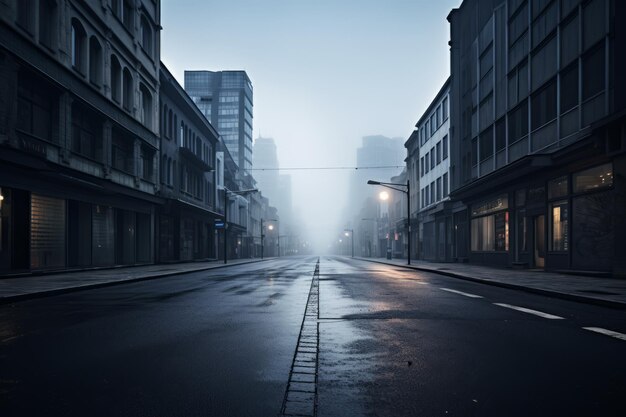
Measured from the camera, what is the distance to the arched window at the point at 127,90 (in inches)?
1187

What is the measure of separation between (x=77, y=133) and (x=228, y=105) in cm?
9211

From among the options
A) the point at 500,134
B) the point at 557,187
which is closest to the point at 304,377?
the point at 557,187

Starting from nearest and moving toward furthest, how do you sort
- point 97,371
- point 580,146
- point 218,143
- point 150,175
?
point 97,371, point 580,146, point 150,175, point 218,143

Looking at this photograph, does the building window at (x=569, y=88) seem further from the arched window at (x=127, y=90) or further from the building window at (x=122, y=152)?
the arched window at (x=127, y=90)

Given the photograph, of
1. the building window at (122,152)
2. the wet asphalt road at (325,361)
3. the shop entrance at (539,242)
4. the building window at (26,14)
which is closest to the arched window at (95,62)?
the building window at (122,152)

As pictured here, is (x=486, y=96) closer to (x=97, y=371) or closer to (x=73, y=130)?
(x=73, y=130)

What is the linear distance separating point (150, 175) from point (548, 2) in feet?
81.8

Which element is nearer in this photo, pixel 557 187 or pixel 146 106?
pixel 557 187

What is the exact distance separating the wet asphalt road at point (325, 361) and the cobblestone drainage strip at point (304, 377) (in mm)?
75

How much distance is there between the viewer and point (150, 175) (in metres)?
34.1

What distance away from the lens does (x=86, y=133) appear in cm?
2491

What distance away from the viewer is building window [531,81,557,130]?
2161 centimetres

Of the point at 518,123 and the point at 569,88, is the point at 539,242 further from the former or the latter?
the point at 569,88

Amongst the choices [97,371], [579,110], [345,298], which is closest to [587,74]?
[579,110]
